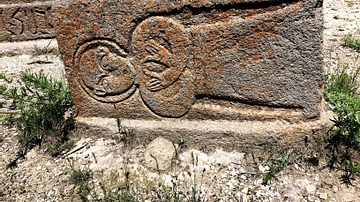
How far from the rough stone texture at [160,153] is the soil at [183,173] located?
0.14ft

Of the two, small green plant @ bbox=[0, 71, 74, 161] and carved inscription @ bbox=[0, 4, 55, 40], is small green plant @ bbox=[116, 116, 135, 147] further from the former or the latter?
carved inscription @ bbox=[0, 4, 55, 40]

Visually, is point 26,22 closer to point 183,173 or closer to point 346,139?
point 183,173

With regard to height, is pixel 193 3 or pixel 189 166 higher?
pixel 193 3

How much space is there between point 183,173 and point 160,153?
0.82 feet

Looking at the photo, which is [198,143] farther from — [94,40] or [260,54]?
[94,40]

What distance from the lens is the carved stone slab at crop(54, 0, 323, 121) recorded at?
2.15 metres

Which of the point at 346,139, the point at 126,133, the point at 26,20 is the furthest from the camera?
the point at 26,20

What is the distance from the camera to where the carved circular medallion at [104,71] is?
245 centimetres

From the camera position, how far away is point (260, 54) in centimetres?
222

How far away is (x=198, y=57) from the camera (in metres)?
2.33

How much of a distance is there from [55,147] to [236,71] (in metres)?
1.58

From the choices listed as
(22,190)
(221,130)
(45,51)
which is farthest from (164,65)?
(45,51)

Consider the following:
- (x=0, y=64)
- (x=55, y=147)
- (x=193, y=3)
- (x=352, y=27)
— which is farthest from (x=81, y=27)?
(x=352, y=27)

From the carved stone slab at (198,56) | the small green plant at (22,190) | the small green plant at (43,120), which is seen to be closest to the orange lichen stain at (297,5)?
the carved stone slab at (198,56)
